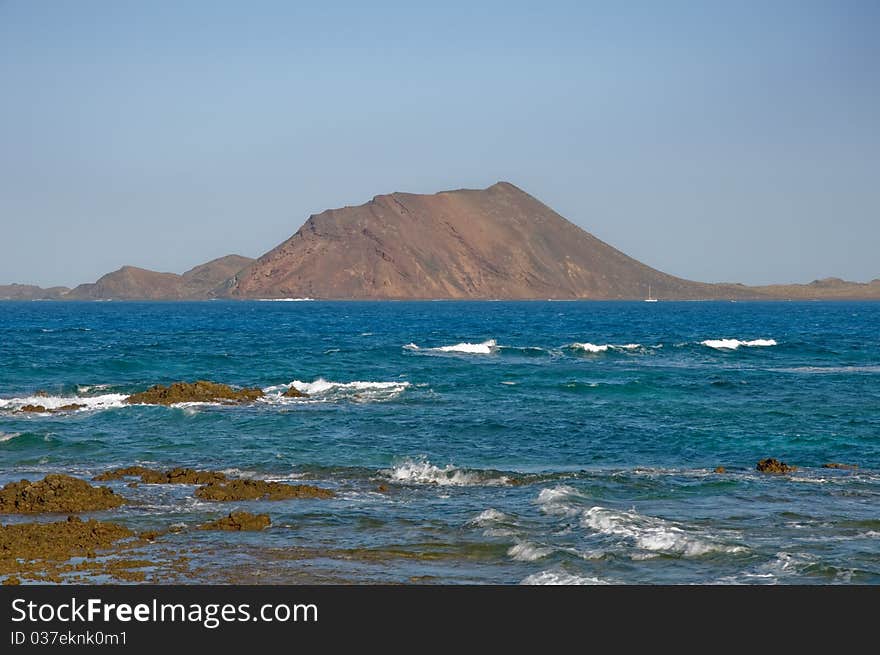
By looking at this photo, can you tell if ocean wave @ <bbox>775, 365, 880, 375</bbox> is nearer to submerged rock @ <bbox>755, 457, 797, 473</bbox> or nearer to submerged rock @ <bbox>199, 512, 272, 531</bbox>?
submerged rock @ <bbox>755, 457, 797, 473</bbox>

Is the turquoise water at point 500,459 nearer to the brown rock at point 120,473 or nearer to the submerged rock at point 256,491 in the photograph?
the submerged rock at point 256,491

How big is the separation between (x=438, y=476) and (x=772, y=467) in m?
8.01

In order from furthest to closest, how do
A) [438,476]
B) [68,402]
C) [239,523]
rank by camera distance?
[68,402] < [438,476] < [239,523]

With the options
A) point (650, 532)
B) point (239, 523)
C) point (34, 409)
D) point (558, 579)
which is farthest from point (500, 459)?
point (34, 409)

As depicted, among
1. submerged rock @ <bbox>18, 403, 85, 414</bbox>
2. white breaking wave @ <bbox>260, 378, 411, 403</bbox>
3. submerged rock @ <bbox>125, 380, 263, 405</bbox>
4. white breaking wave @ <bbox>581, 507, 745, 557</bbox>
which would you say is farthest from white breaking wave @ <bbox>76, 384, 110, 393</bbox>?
white breaking wave @ <bbox>581, 507, 745, 557</bbox>

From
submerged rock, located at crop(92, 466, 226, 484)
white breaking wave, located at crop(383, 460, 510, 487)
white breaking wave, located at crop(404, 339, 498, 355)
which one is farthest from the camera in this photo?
white breaking wave, located at crop(404, 339, 498, 355)

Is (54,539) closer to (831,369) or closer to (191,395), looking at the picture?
(191,395)

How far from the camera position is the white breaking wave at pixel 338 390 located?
131 feet

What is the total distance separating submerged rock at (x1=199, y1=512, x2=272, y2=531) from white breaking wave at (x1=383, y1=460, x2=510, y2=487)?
5.36m

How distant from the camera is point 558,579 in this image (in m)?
15.3

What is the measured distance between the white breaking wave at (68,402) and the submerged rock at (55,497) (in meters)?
15.5

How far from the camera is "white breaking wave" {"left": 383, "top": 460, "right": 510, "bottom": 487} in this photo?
2370cm
